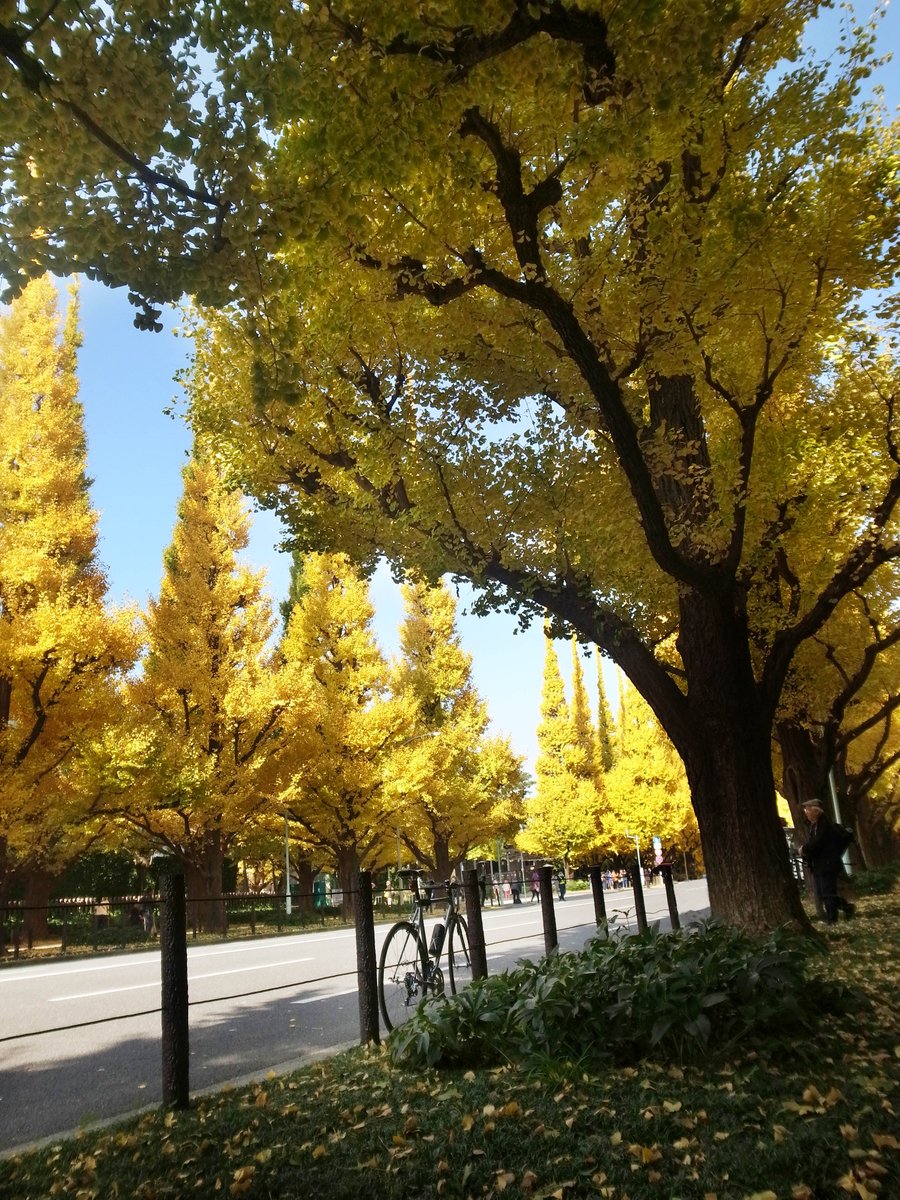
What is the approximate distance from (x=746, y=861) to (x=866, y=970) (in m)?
1.10

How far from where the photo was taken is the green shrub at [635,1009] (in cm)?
371

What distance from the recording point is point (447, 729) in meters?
27.5

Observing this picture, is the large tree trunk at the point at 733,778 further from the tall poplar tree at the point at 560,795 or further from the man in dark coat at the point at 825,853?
the tall poplar tree at the point at 560,795

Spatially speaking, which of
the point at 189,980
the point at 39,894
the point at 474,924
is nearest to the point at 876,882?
the point at 474,924

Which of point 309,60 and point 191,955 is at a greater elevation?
point 309,60

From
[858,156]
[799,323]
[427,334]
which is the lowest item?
[799,323]

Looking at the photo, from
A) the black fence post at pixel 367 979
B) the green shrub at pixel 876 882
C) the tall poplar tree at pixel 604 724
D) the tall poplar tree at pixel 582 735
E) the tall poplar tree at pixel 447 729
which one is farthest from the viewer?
the tall poplar tree at pixel 604 724

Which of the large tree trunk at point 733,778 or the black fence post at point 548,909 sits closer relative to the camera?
the large tree trunk at point 733,778

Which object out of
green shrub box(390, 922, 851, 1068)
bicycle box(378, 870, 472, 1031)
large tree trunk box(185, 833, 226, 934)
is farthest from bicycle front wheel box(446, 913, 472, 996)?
large tree trunk box(185, 833, 226, 934)

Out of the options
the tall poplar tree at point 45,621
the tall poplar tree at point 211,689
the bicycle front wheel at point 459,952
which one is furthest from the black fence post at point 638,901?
the tall poplar tree at point 211,689

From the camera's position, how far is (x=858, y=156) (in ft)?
21.0

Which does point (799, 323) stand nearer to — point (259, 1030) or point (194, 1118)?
point (194, 1118)

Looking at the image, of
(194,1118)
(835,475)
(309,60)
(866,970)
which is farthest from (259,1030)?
(835,475)

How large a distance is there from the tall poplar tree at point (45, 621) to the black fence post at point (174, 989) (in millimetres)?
11973
